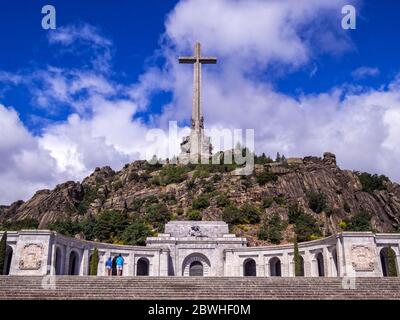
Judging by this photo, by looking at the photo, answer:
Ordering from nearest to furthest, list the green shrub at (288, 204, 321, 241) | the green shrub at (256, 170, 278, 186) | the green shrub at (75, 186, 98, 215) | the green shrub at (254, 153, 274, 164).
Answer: the green shrub at (288, 204, 321, 241) < the green shrub at (256, 170, 278, 186) < the green shrub at (75, 186, 98, 215) < the green shrub at (254, 153, 274, 164)

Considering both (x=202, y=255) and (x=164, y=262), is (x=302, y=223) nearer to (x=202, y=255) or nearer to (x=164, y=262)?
(x=202, y=255)

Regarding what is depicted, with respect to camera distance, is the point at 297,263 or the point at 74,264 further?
the point at 74,264

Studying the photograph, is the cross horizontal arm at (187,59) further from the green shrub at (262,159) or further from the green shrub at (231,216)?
the green shrub at (262,159)

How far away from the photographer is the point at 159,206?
7206 cm

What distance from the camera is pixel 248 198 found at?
74.7m

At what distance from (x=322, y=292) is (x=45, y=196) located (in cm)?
6722

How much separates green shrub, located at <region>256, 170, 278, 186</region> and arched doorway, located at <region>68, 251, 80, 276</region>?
45.3 m

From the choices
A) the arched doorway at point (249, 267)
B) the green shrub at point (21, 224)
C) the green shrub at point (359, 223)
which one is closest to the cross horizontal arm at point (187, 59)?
the green shrub at point (359, 223)

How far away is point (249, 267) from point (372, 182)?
48558 millimetres

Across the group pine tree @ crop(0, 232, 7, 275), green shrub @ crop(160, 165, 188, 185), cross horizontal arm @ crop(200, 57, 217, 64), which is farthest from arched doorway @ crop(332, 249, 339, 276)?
green shrub @ crop(160, 165, 188, 185)

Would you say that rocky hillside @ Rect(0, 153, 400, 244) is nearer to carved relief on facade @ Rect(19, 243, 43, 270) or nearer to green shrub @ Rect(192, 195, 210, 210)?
green shrub @ Rect(192, 195, 210, 210)

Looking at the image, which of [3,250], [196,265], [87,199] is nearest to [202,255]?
[196,265]

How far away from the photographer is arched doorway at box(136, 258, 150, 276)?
1668 inches
